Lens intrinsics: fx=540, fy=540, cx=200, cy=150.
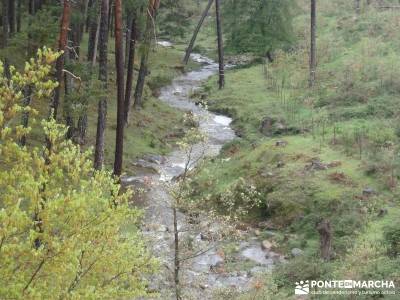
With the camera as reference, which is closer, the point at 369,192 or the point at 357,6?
the point at 369,192

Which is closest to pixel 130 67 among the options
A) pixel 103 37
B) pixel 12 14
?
pixel 12 14

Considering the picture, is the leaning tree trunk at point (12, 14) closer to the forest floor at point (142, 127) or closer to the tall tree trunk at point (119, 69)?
the forest floor at point (142, 127)

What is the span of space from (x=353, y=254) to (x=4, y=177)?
8.84 m

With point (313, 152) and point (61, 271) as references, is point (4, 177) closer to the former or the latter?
point (61, 271)

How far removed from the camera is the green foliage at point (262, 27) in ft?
132

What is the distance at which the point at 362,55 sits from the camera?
108 feet

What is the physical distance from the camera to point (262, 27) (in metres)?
41.0

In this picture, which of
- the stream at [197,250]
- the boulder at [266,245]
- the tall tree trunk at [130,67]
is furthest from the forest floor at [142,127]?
the boulder at [266,245]

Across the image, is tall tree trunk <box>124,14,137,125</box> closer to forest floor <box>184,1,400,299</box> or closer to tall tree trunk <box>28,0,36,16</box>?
tall tree trunk <box>28,0,36,16</box>

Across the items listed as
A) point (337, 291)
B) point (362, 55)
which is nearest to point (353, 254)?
point (337, 291)

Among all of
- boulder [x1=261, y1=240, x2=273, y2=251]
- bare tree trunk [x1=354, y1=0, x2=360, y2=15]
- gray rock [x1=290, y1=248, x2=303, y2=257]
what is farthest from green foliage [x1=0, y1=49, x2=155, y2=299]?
bare tree trunk [x1=354, y1=0, x2=360, y2=15]

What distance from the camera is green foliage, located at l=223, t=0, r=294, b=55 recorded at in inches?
1583

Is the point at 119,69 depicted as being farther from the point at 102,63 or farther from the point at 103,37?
the point at 103,37

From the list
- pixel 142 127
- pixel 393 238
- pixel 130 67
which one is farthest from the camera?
pixel 142 127
